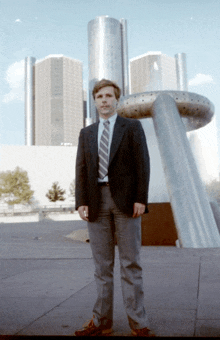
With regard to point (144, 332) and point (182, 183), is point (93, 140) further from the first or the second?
point (182, 183)

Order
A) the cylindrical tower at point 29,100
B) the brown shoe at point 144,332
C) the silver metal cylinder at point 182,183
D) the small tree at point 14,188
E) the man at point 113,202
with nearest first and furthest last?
1. the brown shoe at point 144,332
2. the man at point 113,202
3. the silver metal cylinder at point 182,183
4. the small tree at point 14,188
5. the cylindrical tower at point 29,100

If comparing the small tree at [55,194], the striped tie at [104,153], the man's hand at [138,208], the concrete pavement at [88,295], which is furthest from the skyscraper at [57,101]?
the man's hand at [138,208]

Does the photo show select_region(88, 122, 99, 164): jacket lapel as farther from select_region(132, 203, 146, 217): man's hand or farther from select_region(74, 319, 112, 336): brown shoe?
select_region(74, 319, 112, 336): brown shoe

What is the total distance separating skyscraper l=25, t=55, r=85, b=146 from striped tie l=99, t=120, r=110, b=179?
110m

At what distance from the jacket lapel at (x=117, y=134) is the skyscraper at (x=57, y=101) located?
110m

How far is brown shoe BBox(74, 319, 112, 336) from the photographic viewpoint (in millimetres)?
2420

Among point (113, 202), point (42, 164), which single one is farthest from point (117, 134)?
point (42, 164)

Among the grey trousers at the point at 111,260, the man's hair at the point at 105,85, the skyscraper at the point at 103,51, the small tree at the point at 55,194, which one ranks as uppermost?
the skyscraper at the point at 103,51

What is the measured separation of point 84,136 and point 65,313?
60.7 inches

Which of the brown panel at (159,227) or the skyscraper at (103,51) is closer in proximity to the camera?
the brown panel at (159,227)

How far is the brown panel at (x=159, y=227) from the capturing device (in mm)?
9211

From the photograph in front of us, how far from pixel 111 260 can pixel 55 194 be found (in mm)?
64772

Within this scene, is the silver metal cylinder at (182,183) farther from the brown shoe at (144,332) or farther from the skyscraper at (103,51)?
the skyscraper at (103,51)

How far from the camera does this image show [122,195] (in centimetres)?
252
